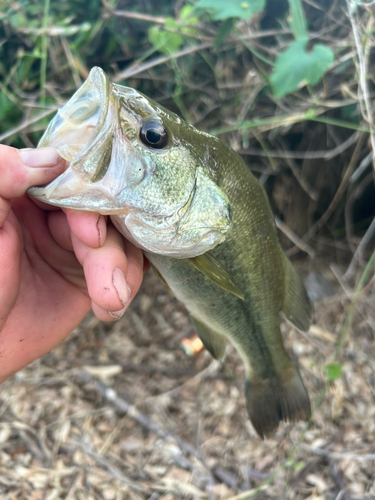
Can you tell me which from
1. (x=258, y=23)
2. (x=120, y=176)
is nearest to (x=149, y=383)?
(x=120, y=176)

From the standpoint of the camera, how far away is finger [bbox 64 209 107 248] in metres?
0.94

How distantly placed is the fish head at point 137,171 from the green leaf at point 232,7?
870mm

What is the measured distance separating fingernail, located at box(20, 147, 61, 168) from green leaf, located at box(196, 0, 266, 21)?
1.10m

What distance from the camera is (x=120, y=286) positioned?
0.94 metres

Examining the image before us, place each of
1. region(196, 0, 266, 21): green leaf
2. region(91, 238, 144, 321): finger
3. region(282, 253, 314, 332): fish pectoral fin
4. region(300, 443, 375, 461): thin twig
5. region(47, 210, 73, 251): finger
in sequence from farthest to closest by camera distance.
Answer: region(300, 443, 375, 461): thin twig, region(196, 0, 266, 21): green leaf, region(282, 253, 314, 332): fish pectoral fin, region(47, 210, 73, 251): finger, region(91, 238, 144, 321): finger

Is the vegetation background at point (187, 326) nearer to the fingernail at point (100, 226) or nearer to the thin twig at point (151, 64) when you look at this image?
the thin twig at point (151, 64)

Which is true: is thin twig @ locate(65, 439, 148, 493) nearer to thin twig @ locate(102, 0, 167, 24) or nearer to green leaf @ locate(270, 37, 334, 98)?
green leaf @ locate(270, 37, 334, 98)

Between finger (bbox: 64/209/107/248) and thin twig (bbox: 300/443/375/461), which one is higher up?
finger (bbox: 64/209/107/248)

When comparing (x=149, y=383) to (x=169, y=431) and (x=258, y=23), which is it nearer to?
(x=169, y=431)

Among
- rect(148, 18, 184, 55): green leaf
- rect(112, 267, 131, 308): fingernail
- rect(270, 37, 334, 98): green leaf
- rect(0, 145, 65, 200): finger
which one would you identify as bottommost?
rect(112, 267, 131, 308): fingernail

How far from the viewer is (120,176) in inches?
35.5

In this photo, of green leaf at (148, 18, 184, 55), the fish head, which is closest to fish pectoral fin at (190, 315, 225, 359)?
the fish head

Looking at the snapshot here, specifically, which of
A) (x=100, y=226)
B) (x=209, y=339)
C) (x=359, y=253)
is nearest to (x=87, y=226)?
(x=100, y=226)

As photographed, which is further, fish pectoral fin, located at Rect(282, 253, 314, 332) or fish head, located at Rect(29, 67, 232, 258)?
fish pectoral fin, located at Rect(282, 253, 314, 332)
